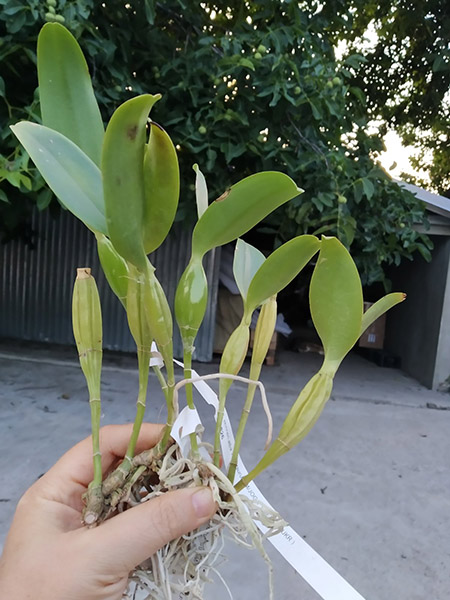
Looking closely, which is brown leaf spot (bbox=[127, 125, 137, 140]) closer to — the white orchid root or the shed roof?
the white orchid root

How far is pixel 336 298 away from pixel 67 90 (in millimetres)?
309

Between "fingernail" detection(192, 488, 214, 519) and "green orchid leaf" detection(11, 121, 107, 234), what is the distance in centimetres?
27

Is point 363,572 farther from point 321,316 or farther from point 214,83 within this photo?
point 214,83

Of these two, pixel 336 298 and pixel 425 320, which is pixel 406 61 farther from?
pixel 336 298

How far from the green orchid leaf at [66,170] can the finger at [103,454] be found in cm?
34

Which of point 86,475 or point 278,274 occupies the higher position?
point 278,274

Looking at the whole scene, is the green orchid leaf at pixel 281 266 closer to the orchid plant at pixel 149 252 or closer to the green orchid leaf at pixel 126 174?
the orchid plant at pixel 149 252

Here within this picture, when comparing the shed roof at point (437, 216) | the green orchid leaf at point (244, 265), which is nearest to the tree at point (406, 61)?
the shed roof at point (437, 216)

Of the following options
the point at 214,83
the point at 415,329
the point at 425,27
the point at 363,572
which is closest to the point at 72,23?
the point at 214,83

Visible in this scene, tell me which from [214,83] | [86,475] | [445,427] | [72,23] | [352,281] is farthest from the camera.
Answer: [445,427]

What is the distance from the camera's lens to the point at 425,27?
15.2 ft

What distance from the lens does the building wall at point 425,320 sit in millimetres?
3352

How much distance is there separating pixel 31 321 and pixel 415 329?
3342 millimetres

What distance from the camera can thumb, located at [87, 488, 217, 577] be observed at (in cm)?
42
